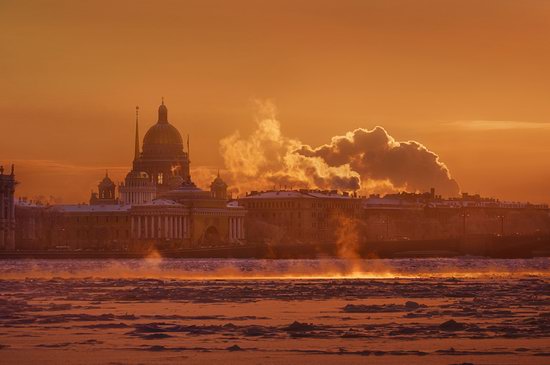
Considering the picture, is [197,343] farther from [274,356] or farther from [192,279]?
[192,279]

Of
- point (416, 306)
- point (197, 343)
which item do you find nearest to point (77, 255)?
point (416, 306)

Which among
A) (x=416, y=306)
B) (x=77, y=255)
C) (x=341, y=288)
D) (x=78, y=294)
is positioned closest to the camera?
(x=416, y=306)

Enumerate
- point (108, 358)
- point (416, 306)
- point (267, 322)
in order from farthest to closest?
point (416, 306) → point (267, 322) → point (108, 358)

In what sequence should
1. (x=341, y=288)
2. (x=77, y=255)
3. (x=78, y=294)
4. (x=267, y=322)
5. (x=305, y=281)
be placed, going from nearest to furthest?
(x=267, y=322)
(x=78, y=294)
(x=341, y=288)
(x=305, y=281)
(x=77, y=255)

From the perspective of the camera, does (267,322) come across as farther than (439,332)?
Yes

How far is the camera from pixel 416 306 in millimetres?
56281

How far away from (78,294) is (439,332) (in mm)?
23923

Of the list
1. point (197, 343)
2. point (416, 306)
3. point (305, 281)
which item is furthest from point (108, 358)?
point (305, 281)

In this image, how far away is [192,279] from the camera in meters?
88.2

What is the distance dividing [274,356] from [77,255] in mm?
135435

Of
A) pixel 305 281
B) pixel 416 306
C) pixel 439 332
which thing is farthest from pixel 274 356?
pixel 305 281

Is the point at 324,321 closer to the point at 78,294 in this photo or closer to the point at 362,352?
the point at 362,352

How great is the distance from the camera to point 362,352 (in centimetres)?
4156

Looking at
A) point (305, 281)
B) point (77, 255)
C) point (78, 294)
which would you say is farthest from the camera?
point (77, 255)
